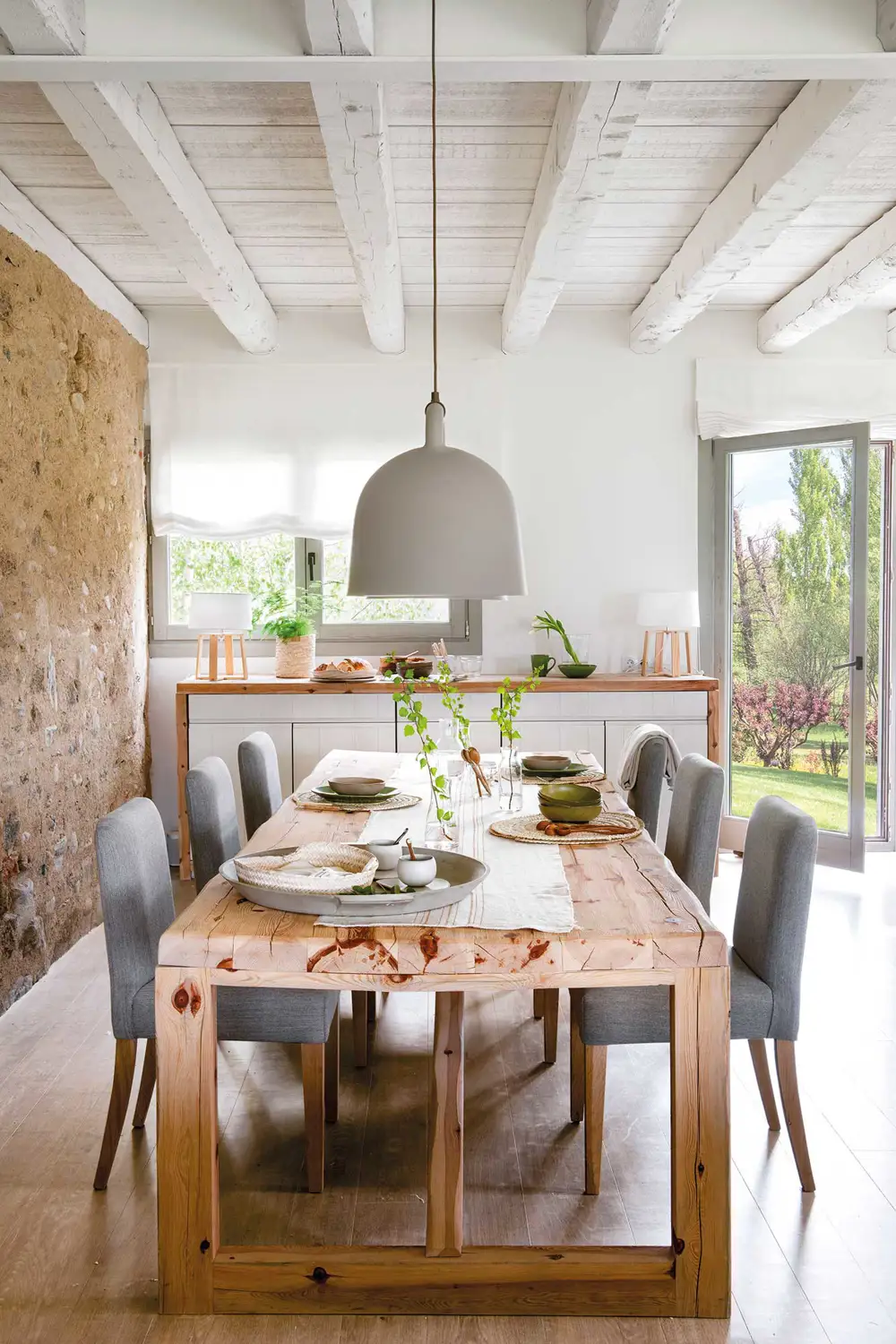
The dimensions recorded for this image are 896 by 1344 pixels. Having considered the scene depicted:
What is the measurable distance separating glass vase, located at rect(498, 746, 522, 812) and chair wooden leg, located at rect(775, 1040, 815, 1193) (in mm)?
955

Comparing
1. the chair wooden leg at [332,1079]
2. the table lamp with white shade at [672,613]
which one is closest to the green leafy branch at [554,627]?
the table lamp with white shade at [672,613]

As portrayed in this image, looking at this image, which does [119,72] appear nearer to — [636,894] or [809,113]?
[809,113]

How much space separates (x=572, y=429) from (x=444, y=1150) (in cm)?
418

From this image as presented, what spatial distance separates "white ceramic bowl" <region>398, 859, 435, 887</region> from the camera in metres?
2.15

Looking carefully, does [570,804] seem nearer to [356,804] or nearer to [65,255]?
[356,804]

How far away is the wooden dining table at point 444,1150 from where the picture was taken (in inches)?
77.2

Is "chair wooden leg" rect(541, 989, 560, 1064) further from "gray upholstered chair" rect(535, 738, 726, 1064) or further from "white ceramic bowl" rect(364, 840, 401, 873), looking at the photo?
"white ceramic bowl" rect(364, 840, 401, 873)

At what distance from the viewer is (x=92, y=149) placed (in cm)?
308

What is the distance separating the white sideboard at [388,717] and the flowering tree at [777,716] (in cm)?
45

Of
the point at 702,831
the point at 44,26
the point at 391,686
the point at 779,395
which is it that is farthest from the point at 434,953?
the point at 779,395

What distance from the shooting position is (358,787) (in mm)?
3264

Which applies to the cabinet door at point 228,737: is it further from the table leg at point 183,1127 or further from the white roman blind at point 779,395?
the table leg at point 183,1127

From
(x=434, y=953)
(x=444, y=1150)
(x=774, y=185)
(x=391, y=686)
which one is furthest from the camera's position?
(x=391, y=686)

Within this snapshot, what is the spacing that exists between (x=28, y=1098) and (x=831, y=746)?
3904 millimetres
